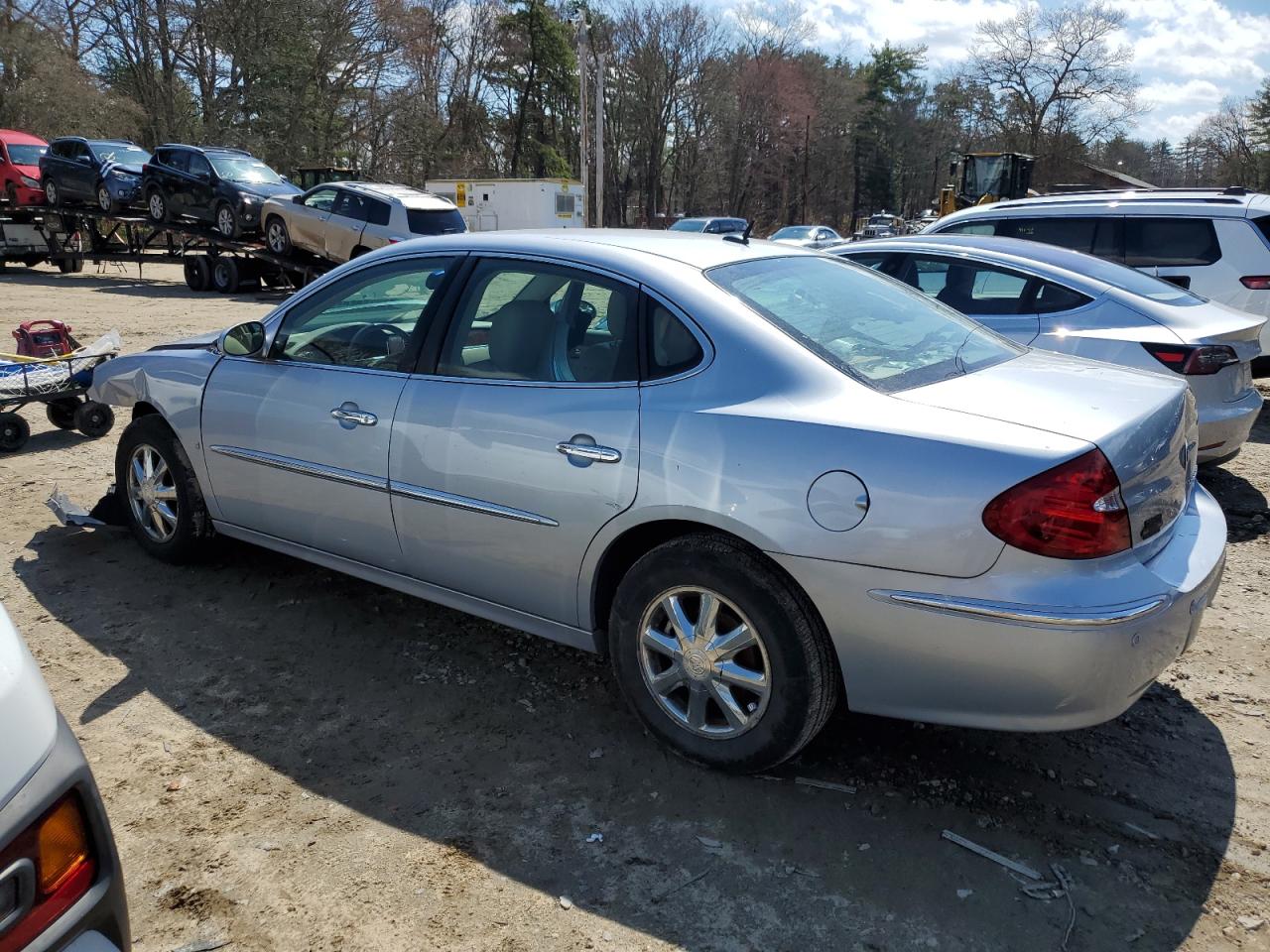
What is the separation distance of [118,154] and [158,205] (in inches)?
119

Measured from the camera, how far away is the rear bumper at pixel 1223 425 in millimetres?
5273

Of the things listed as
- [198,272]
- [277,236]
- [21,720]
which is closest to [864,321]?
[21,720]

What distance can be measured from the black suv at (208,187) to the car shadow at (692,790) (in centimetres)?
1610

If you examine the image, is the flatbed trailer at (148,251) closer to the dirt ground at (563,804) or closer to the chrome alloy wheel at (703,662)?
the dirt ground at (563,804)

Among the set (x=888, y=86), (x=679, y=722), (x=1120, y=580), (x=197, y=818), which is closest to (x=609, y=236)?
(x=679, y=722)

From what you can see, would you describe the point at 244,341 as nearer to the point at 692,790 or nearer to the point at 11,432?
the point at 692,790

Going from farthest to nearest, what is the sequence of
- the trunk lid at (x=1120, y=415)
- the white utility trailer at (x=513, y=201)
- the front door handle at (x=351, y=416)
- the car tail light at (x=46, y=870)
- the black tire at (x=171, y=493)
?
the white utility trailer at (x=513, y=201) < the black tire at (x=171, y=493) < the front door handle at (x=351, y=416) < the trunk lid at (x=1120, y=415) < the car tail light at (x=46, y=870)

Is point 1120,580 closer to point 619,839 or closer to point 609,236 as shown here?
point 619,839

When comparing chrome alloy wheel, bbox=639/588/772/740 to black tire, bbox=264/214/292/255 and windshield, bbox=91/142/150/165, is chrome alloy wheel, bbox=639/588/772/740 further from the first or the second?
windshield, bbox=91/142/150/165

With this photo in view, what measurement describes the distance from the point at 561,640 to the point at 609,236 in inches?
59.9

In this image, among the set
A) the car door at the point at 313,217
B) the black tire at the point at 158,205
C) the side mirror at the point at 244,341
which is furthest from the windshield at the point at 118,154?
the side mirror at the point at 244,341

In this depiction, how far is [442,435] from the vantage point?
11.0 feet

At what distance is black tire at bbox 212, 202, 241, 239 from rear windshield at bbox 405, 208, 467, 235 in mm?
4119

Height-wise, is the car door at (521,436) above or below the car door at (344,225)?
below
